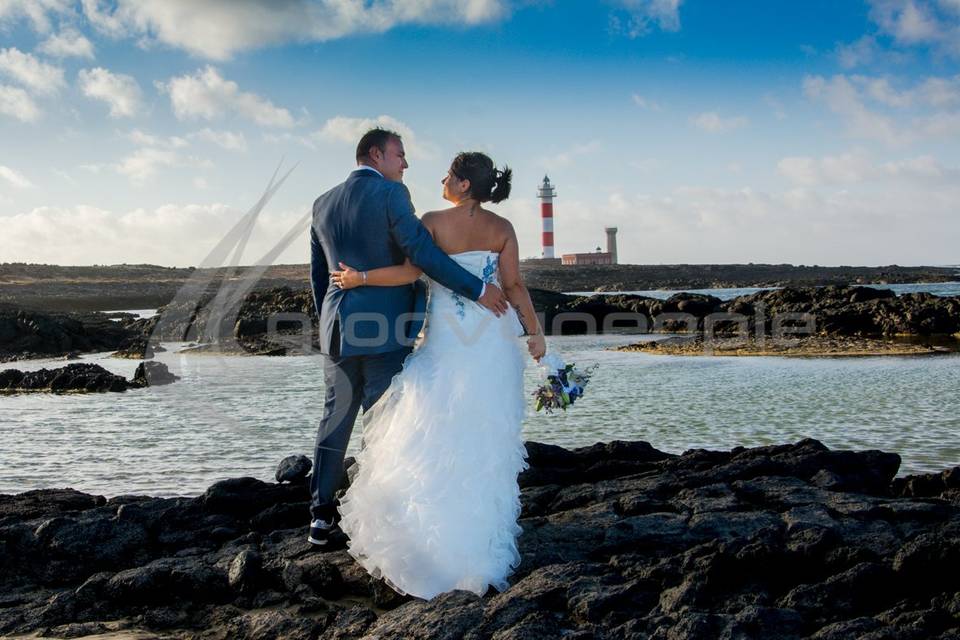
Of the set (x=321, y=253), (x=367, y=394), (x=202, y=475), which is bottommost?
(x=202, y=475)

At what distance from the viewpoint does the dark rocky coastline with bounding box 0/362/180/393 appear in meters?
16.6

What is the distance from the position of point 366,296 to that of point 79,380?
13754 millimetres

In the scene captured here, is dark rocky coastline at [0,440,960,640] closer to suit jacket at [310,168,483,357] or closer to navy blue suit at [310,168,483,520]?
navy blue suit at [310,168,483,520]

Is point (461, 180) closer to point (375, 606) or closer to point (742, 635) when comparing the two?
point (375, 606)

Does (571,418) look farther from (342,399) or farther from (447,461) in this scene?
(447,461)

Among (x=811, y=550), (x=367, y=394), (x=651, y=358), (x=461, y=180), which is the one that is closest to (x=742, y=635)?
(x=811, y=550)

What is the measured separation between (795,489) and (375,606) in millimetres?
2678

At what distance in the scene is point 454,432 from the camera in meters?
4.52

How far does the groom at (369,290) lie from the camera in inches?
185

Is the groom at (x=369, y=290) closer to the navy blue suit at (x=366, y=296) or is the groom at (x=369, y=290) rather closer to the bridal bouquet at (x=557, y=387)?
the navy blue suit at (x=366, y=296)

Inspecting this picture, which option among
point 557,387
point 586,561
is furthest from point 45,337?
point 586,561

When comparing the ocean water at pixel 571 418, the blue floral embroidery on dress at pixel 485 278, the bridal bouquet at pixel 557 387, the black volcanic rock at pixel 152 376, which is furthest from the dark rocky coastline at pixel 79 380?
the blue floral embroidery on dress at pixel 485 278

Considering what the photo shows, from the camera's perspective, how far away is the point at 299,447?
998 cm

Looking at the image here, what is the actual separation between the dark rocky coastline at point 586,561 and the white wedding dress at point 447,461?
192mm
